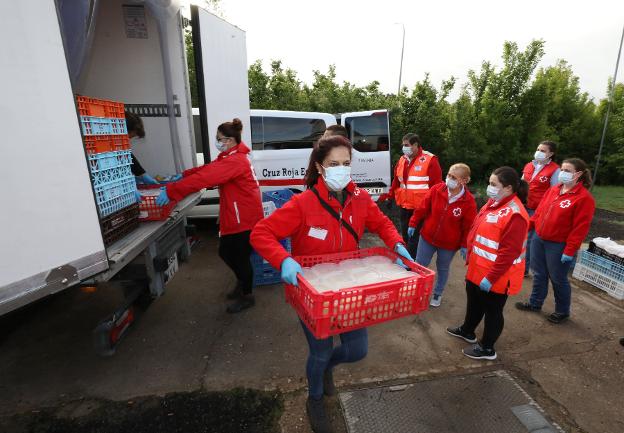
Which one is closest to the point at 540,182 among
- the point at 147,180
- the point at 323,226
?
the point at 323,226

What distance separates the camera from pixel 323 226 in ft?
6.72

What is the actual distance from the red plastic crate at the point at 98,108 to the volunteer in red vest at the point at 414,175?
3338mm

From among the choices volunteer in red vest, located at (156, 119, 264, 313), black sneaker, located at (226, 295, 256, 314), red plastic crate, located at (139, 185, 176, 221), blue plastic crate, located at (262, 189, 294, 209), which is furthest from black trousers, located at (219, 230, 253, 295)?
blue plastic crate, located at (262, 189, 294, 209)

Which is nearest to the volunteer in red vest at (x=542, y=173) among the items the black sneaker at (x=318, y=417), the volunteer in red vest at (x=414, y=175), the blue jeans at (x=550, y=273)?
the blue jeans at (x=550, y=273)

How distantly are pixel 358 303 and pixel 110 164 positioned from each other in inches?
79.5

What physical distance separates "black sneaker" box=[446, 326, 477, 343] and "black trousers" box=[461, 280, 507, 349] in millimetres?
219

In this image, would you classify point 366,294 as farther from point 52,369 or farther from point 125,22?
point 125,22

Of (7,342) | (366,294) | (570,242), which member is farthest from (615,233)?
(7,342)

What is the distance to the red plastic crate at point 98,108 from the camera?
2.14m

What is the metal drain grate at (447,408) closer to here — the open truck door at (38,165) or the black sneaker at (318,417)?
the black sneaker at (318,417)

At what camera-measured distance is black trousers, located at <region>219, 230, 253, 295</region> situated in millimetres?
3559

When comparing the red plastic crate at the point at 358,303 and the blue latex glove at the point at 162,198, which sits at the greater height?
the blue latex glove at the point at 162,198

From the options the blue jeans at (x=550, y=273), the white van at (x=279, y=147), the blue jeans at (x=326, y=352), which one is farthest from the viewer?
the white van at (x=279, y=147)

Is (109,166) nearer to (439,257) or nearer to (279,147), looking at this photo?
(439,257)
